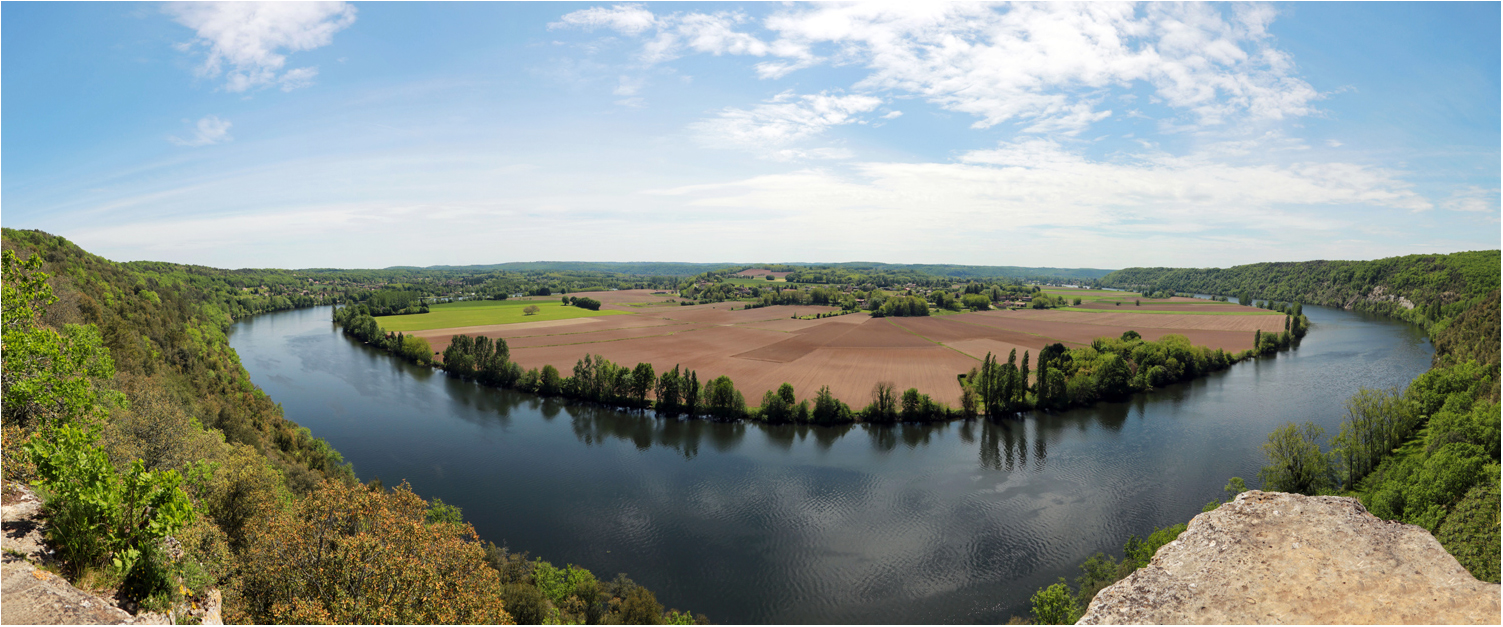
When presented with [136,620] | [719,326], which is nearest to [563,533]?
[136,620]

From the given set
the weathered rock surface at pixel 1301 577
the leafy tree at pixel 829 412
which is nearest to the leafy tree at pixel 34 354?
the weathered rock surface at pixel 1301 577

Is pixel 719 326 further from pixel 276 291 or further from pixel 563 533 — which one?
pixel 276 291

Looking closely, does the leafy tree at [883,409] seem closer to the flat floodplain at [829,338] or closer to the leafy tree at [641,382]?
the flat floodplain at [829,338]

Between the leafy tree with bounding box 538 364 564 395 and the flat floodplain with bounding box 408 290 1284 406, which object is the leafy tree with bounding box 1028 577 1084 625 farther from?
the leafy tree with bounding box 538 364 564 395

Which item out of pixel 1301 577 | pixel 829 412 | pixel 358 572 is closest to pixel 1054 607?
pixel 1301 577

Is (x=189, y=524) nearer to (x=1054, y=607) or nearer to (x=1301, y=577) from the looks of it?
(x=1301, y=577)
